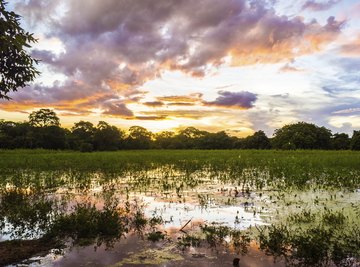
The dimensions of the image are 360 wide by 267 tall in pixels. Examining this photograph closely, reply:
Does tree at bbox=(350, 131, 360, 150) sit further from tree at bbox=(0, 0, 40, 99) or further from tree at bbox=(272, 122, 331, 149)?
tree at bbox=(0, 0, 40, 99)

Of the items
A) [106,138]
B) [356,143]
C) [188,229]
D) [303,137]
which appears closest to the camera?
[188,229]

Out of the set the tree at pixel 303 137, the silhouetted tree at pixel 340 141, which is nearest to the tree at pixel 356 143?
the silhouetted tree at pixel 340 141

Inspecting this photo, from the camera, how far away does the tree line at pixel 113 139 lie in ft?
258

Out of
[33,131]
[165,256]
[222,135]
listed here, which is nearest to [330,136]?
[222,135]

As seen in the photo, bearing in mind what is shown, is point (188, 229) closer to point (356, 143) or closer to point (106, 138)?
point (356, 143)

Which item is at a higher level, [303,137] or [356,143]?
[303,137]

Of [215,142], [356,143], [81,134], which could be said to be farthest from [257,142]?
[81,134]

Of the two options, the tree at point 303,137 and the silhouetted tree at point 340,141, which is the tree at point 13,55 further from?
the silhouetted tree at point 340,141

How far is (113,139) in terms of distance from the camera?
94.4 metres

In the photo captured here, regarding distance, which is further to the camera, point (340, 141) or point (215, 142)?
point (215, 142)

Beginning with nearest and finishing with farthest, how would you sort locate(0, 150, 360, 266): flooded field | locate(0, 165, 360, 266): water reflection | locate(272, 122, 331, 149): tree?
locate(0, 150, 360, 266): flooded field, locate(0, 165, 360, 266): water reflection, locate(272, 122, 331, 149): tree

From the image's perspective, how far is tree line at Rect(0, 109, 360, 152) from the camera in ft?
258

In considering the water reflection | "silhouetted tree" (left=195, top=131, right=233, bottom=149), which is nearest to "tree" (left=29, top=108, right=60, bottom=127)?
"silhouetted tree" (left=195, top=131, right=233, bottom=149)

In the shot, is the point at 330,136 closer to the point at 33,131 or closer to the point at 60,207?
the point at 33,131
